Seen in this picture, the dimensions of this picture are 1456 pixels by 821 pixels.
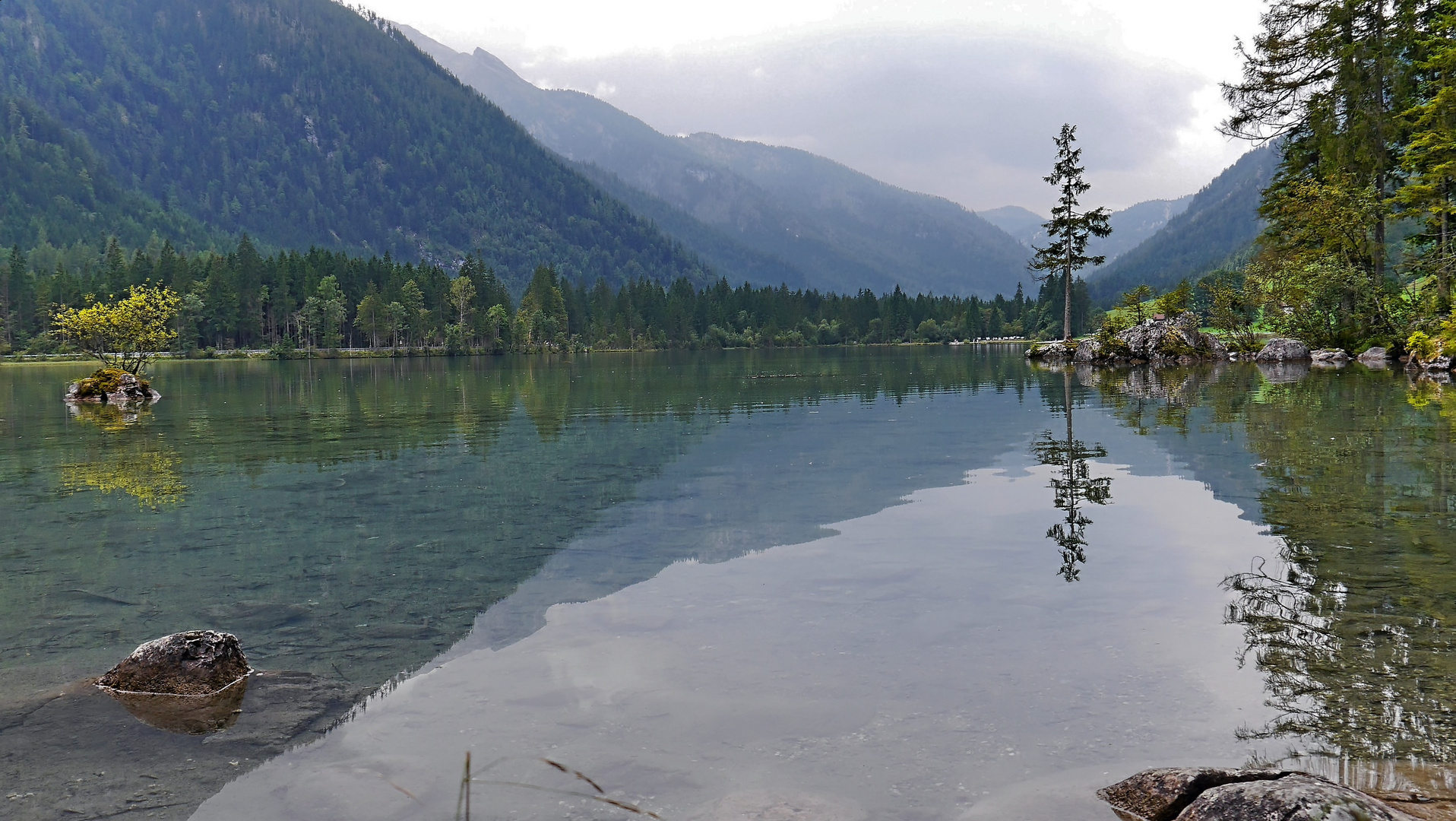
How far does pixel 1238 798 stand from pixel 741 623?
16.1 feet

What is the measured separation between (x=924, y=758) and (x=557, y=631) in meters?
4.12

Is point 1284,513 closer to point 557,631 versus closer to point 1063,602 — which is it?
point 1063,602

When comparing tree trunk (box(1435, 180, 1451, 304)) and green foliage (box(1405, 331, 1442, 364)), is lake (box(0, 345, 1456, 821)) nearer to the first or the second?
tree trunk (box(1435, 180, 1451, 304))

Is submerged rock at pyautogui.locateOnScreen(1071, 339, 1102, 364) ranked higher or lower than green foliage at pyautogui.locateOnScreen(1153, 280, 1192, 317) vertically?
Answer: lower

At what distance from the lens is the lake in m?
5.96

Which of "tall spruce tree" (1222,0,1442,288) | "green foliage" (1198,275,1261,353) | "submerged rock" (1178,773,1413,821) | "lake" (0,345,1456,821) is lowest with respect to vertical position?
"lake" (0,345,1456,821)

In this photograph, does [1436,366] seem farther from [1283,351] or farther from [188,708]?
[188,708]

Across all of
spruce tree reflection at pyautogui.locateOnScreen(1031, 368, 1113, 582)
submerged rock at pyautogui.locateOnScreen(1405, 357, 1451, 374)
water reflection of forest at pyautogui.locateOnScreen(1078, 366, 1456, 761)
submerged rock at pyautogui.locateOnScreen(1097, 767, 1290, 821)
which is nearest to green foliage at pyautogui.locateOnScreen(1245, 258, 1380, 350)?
submerged rock at pyautogui.locateOnScreen(1405, 357, 1451, 374)

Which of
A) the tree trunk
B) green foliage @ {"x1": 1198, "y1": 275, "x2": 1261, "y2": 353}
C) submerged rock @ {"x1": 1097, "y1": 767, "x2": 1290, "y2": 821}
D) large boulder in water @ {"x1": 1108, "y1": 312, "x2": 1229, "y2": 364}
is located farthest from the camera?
green foliage @ {"x1": 1198, "y1": 275, "x2": 1261, "y2": 353}

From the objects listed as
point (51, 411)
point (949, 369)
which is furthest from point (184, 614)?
point (949, 369)

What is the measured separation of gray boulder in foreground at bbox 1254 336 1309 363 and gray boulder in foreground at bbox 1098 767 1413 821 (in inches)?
2544

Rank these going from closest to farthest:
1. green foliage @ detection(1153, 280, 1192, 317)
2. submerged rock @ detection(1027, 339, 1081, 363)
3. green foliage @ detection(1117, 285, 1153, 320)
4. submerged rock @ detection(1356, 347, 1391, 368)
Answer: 1. submerged rock @ detection(1356, 347, 1391, 368)
2. submerged rock @ detection(1027, 339, 1081, 363)
3. green foliage @ detection(1153, 280, 1192, 317)
4. green foliage @ detection(1117, 285, 1153, 320)

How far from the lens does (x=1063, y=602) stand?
31.0 ft

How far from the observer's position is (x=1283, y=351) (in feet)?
201
